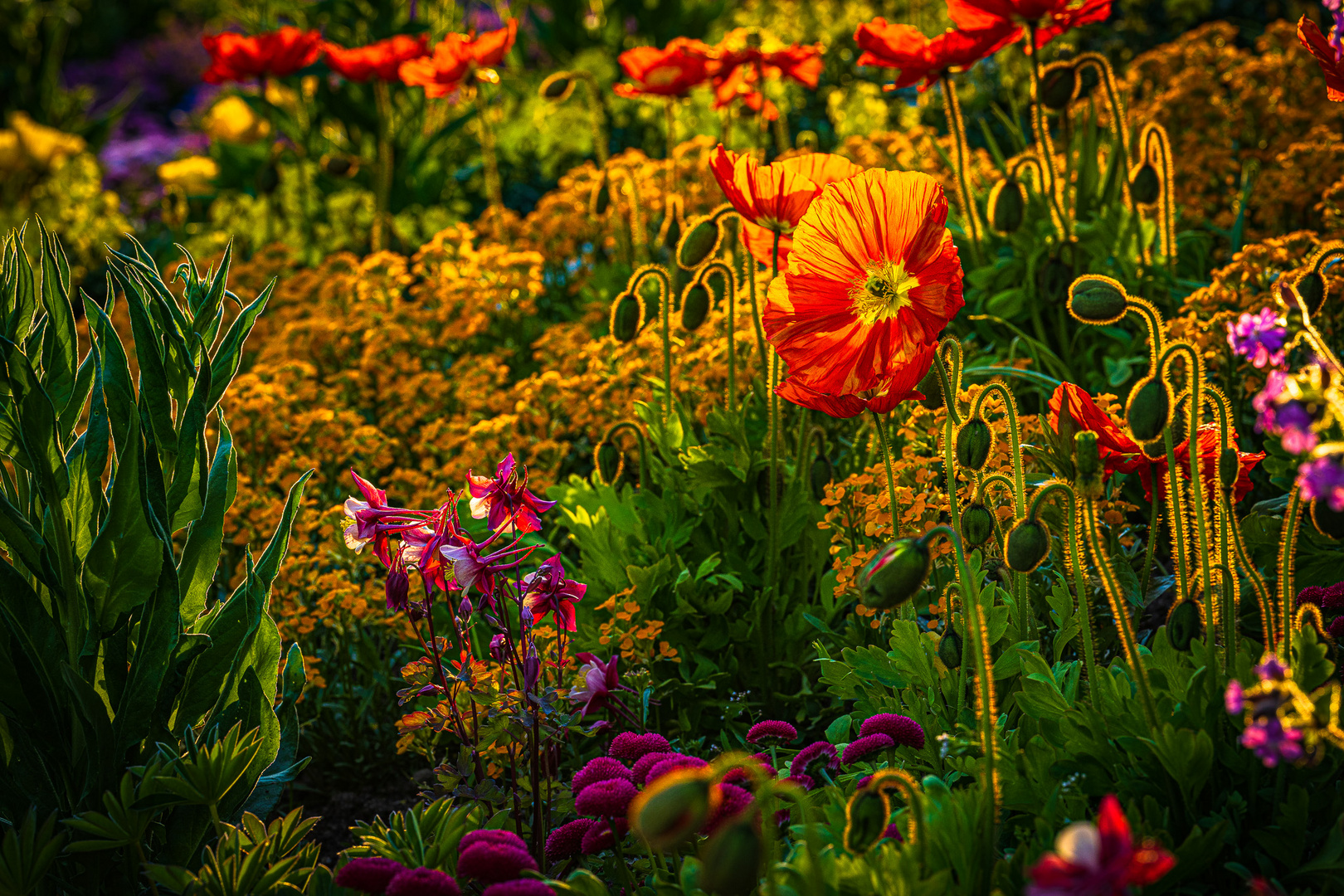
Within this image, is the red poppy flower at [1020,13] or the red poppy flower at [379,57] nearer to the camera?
the red poppy flower at [1020,13]

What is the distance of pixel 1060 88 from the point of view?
296cm

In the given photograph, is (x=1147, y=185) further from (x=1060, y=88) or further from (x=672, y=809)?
(x=672, y=809)

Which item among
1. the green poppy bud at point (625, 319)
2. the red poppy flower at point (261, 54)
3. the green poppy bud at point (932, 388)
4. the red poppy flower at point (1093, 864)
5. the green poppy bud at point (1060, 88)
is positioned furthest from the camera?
the red poppy flower at point (261, 54)

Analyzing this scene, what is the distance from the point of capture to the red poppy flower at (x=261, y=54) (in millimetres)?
4695

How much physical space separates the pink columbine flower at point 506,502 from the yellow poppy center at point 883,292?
602mm

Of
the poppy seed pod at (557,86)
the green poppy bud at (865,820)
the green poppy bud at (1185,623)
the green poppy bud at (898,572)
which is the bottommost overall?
the green poppy bud at (865,820)

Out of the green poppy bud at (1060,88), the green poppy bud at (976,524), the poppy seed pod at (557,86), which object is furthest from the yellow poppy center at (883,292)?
the poppy seed pod at (557,86)

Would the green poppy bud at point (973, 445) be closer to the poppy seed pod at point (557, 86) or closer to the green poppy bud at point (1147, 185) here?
the green poppy bud at point (1147, 185)

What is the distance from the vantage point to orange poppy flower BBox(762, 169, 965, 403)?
1.73 metres

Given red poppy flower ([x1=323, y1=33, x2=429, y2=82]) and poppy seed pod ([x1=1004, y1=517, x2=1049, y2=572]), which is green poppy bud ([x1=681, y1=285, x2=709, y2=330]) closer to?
poppy seed pod ([x1=1004, y1=517, x2=1049, y2=572])

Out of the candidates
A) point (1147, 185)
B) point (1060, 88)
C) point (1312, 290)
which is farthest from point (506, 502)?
point (1060, 88)

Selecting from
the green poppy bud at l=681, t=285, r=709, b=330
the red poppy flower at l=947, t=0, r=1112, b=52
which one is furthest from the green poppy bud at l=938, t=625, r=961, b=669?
the red poppy flower at l=947, t=0, r=1112, b=52

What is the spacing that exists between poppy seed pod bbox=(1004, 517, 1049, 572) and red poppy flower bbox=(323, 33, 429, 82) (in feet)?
12.5

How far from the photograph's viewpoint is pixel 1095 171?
136 inches
